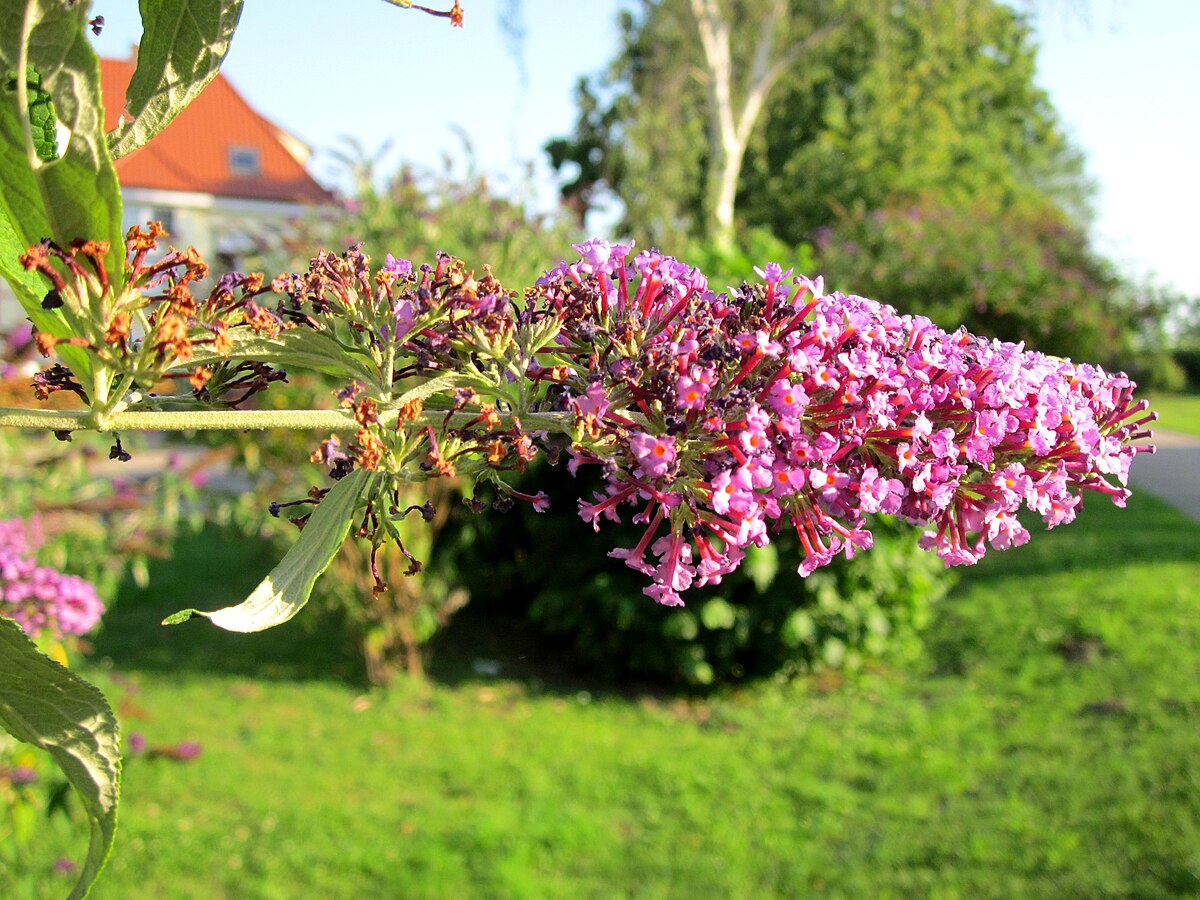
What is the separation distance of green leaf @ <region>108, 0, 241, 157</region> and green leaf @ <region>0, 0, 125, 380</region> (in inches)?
3.5

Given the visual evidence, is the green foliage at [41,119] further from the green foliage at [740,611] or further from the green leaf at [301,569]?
the green foliage at [740,611]

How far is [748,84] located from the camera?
1694cm

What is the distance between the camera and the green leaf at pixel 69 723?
0.84 m

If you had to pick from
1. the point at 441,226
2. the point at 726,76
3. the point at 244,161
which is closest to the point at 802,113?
the point at 726,76

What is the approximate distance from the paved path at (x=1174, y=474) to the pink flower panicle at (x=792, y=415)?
974 cm

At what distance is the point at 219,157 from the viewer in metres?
29.8

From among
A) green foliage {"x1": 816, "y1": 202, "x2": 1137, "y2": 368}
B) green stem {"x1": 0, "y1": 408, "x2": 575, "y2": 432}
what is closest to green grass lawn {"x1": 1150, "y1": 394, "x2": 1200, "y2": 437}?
green foliage {"x1": 816, "y1": 202, "x2": 1137, "y2": 368}

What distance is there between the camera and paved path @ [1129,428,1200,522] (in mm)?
10719

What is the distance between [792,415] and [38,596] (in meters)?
2.28

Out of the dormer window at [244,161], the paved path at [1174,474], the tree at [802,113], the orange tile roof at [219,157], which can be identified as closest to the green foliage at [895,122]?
the tree at [802,113]

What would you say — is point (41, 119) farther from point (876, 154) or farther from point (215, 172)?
point (215, 172)

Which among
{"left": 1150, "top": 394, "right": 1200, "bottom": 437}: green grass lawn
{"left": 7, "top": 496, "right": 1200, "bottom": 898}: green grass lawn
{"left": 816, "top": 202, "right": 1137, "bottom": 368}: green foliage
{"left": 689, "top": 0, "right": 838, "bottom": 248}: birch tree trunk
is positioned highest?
{"left": 689, "top": 0, "right": 838, "bottom": 248}: birch tree trunk

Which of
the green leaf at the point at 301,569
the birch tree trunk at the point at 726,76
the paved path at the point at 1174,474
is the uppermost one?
the birch tree trunk at the point at 726,76

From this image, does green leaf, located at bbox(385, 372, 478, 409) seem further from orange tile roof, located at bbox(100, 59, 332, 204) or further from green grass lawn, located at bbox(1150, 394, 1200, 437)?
orange tile roof, located at bbox(100, 59, 332, 204)
